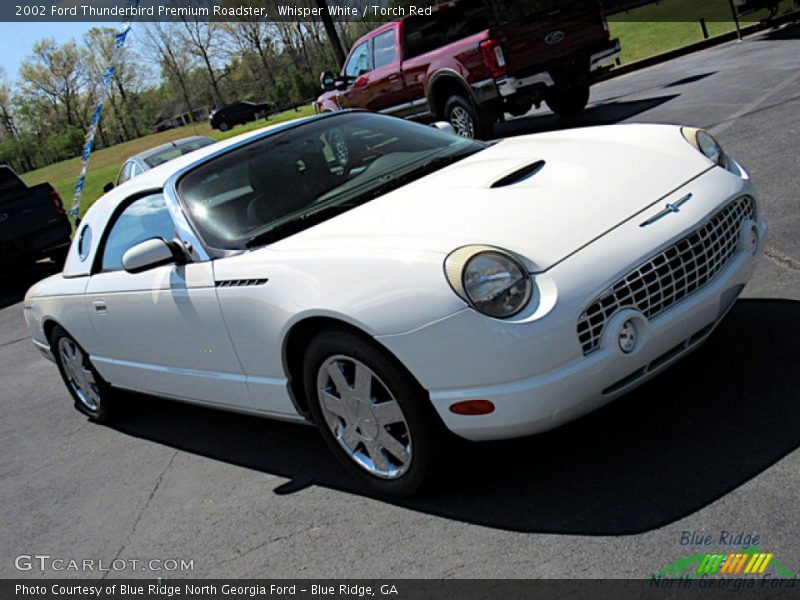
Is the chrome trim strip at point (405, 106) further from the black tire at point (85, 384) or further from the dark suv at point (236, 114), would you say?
the dark suv at point (236, 114)

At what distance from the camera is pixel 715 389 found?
382cm

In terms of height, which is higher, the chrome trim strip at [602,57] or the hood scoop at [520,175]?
the hood scoop at [520,175]

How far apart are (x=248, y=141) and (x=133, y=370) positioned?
1453mm

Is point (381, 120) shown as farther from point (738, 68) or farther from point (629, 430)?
point (738, 68)

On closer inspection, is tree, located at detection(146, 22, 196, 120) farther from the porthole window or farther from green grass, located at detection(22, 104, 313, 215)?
the porthole window

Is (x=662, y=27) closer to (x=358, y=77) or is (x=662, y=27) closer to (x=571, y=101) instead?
(x=571, y=101)

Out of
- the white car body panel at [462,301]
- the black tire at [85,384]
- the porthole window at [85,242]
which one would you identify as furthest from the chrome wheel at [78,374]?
the white car body panel at [462,301]

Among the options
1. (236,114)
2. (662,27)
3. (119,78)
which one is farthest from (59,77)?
(662,27)

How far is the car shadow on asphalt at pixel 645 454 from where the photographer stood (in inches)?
125

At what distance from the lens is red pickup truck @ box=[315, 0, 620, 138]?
11.9m

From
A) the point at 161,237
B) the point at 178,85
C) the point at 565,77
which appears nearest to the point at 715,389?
the point at 161,237

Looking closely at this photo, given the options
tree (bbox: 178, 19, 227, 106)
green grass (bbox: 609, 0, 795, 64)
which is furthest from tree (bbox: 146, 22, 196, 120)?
green grass (bbox: 609, 0, 795, 64)

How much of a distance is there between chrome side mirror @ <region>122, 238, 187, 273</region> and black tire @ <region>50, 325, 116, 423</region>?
1.66 metres

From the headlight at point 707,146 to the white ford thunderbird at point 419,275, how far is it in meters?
0.01
